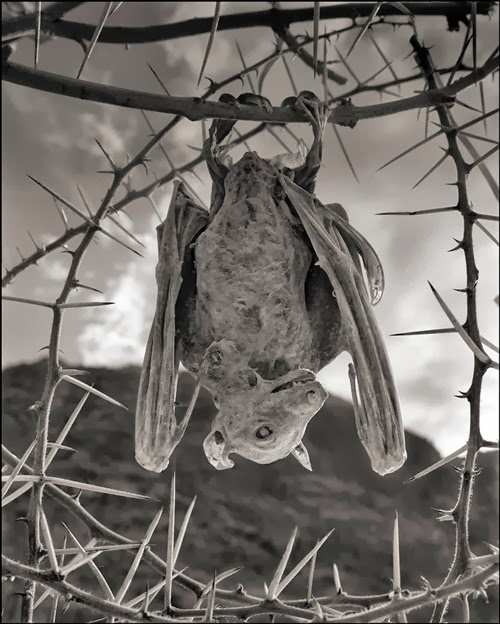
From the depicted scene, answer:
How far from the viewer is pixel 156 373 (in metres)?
1.29

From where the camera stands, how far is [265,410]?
1.18m

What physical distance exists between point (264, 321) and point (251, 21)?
1.07 metres

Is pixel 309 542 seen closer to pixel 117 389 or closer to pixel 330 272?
pixel 117 389

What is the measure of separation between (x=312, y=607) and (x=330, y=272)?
0.64 meters

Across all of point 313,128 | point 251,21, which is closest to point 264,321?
point 313,128

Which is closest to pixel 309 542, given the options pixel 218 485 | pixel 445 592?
pixel 218 485

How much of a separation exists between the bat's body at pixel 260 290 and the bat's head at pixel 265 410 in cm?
7

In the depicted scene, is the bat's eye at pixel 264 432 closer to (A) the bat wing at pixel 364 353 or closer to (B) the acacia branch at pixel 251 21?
(A) the bat wing at pixel 364 353

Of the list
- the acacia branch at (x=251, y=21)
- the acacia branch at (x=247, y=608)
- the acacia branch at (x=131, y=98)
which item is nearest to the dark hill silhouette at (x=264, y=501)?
the acacia branch at (x=251, y=21)

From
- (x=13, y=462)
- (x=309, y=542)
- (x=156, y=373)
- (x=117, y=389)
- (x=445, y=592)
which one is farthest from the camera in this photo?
(x=117, y=389)

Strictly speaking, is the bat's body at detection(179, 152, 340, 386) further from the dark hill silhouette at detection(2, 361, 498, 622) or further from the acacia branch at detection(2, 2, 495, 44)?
the dark hill silhouette at detection(2, 361, 498, 622)

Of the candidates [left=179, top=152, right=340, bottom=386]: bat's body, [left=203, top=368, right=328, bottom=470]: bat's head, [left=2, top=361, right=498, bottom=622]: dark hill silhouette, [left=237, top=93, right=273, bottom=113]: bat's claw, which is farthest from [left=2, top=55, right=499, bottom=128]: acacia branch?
[left=2, top=361, right=498, bottom=622]: dark hill silhouette

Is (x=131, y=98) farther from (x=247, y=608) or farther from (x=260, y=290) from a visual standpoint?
(x=247, y=608)

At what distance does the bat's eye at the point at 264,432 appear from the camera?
118cm
